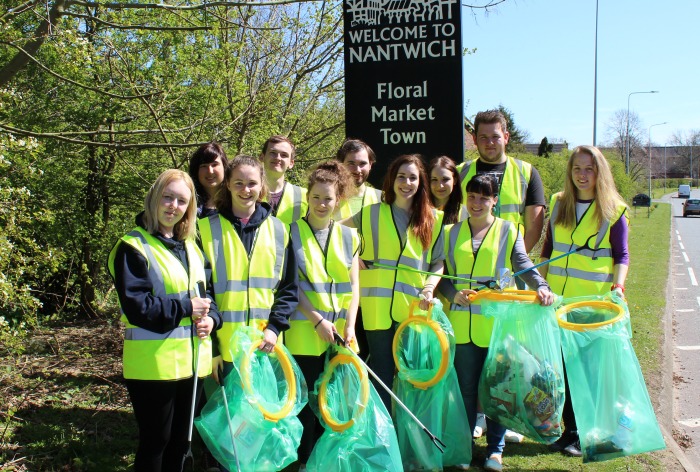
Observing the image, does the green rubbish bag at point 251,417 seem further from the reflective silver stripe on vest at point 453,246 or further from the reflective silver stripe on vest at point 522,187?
the reflective silver stripe on vest at point 522,187

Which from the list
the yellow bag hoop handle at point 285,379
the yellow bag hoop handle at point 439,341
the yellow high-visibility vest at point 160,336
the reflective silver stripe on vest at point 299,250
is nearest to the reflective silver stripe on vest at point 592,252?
the yellow bag hoop handle at point 439,341

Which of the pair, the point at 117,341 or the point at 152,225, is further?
the point at 117,341

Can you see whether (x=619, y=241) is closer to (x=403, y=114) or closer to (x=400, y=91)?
(x=403, y=114)

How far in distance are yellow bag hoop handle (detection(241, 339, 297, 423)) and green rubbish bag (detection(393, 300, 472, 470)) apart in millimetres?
790

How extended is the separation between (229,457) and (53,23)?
12.2 ft

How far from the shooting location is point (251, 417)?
A: 10.9 ft

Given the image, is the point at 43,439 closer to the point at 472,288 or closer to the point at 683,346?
the point at 472,288

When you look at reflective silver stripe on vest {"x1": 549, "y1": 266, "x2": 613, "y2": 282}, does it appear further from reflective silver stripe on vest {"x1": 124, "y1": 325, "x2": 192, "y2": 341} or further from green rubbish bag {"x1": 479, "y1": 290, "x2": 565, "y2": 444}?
reflective silver stripe on vest {"x1": 124, "y1": 325, "x2": 192, "y2": 341}

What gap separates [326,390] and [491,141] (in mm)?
2180

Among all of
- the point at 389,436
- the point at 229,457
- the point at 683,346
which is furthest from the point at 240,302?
the point at 683,346

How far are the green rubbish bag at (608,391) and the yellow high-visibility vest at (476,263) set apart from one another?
484 millimetres

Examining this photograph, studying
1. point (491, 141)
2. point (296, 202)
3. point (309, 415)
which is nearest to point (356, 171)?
point (296, 202)

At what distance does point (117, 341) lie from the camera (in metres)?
7.16

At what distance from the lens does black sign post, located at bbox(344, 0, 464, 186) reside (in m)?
5.07
